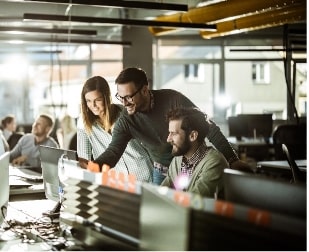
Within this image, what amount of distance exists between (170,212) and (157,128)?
9.24 feet

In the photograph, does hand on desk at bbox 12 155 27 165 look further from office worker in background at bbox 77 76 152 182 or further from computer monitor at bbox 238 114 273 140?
computer monitor at bbox 238 114 273 140

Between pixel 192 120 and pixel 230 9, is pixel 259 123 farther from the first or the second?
pixel 192 120

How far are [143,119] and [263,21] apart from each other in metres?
3.55

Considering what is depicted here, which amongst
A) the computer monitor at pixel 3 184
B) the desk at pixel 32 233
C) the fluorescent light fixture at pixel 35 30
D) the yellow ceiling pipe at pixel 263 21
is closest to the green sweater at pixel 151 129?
the desk at pixel 32 233

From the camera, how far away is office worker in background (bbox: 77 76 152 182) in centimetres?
433

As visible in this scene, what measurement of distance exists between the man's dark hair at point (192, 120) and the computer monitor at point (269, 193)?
1.82 meters

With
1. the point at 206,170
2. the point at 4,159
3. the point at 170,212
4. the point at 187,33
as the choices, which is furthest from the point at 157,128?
the point at 187,33

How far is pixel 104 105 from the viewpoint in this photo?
4.39 metres

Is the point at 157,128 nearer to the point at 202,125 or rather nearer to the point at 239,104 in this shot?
the point at 202,125

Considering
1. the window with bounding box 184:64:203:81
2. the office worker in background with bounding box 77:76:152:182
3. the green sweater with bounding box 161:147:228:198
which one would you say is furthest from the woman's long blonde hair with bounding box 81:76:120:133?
the window with bounding box 184:64:203:81

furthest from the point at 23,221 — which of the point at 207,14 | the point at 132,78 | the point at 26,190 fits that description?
the point at 207,14

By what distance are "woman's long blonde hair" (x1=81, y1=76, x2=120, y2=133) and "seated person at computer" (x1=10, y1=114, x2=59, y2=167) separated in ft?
9.04

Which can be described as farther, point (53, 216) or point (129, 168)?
point (129, 168)

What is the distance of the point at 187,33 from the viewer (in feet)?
40.1
